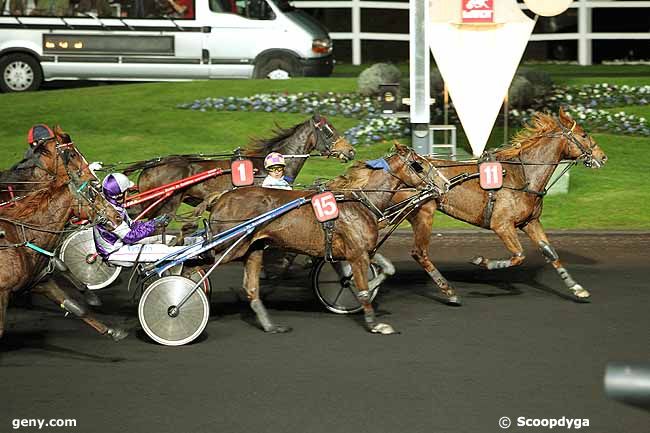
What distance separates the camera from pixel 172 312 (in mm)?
9477

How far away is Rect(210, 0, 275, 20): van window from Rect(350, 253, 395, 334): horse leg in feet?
41.9

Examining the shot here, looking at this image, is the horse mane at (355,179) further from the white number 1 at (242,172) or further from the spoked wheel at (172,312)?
the spoked wheel at (172,312)

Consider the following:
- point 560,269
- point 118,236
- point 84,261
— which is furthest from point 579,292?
point 84,261

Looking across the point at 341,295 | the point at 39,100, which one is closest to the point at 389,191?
the point at 341,295

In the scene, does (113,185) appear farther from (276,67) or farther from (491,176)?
(276,67)

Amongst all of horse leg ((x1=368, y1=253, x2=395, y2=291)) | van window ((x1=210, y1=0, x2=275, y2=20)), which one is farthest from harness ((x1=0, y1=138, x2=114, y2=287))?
van window ((x1=210, y1=0, x2=275, y2=20))

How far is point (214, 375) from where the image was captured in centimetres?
875

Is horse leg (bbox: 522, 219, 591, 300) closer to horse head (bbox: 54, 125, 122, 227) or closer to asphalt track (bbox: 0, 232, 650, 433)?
asphalt track (bbox: 0, 232, 650, 433)

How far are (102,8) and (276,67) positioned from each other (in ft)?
11.4

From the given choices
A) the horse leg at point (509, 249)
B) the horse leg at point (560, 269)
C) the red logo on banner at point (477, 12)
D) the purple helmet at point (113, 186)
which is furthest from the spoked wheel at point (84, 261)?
the red logo on banner at point (477, 12)

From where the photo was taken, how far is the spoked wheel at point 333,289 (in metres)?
10.8

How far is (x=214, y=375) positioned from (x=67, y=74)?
14493 mm

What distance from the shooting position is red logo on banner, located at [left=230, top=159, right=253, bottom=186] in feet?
38.4

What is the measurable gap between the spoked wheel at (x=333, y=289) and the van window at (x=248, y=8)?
1195cm
